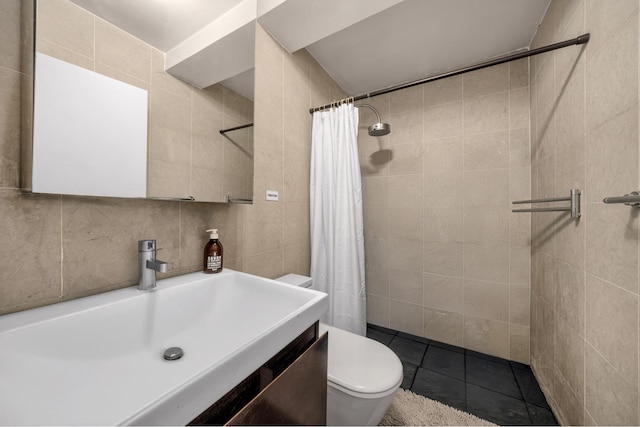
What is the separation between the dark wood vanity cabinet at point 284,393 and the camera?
0.43m

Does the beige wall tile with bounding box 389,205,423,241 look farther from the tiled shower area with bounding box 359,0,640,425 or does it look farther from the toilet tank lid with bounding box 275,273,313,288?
the toilet tank lid with bounding box 275,273,313,288

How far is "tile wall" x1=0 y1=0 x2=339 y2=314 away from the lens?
557 mm

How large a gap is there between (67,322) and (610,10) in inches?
73.2

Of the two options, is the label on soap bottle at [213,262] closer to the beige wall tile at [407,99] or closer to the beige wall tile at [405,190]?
the beige wall tile at [405,190]

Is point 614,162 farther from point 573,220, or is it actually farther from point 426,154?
point 426,154

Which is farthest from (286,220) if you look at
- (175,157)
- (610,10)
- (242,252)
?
(610,10)

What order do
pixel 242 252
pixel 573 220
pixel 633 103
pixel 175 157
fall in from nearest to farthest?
1. pixel 633 103
2. pixel 175 157
3. pixel 573 220
4. pixel 242 252

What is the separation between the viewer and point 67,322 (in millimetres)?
526

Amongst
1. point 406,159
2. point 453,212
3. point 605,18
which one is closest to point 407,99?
point 406,159

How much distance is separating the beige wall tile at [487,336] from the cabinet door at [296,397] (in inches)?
56.2

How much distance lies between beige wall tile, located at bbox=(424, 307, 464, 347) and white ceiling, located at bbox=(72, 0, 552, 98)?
188 cm

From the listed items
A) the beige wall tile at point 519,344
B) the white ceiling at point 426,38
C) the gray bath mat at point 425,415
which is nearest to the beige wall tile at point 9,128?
the white ceiling at point 426,38

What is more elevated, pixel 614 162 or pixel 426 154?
pixel 426 154

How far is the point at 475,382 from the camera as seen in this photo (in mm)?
1352
